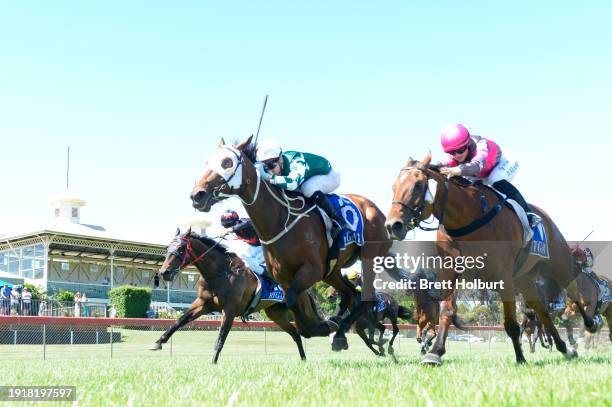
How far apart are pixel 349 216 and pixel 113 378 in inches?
158

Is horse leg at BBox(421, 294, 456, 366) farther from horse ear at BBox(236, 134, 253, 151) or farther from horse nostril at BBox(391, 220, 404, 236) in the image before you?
horse ear at BBox(236, 134, 253, 151)

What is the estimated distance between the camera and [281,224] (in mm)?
8445

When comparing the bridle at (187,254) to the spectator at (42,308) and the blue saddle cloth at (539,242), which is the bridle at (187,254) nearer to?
the blue saddle cloth at (539,242)

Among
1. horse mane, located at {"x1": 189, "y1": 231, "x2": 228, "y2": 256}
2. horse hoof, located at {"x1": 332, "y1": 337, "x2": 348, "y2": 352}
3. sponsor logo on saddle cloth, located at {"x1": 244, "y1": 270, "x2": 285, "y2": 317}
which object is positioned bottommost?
horse hoof, located at {"x1": 332, "y1": 337, "x2": 348, "y2": 352}

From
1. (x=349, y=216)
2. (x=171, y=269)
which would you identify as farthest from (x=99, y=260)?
(x=349, y=216)

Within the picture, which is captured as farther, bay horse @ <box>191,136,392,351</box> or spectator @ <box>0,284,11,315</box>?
spectator @ <box>0,284,11,315</box>

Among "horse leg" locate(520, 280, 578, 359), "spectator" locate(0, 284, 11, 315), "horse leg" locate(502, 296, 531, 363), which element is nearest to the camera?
"horse leg" locate(502, 296, 531, 363)

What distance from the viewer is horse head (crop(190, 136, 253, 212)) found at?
7730 millimetres

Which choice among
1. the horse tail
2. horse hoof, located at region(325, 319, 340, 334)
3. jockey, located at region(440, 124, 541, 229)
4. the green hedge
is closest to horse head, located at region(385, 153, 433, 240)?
jockey, located at region(440, 124, 541, 229)

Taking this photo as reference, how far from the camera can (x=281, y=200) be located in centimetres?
862

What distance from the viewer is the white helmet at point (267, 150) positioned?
351 inches

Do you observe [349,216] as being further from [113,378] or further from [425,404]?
[425,404]

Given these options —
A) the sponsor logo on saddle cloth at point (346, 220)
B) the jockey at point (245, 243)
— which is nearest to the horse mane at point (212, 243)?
the jockey at point (245, 243)

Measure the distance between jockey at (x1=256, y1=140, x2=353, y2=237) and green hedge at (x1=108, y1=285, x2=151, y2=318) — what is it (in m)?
29.0
